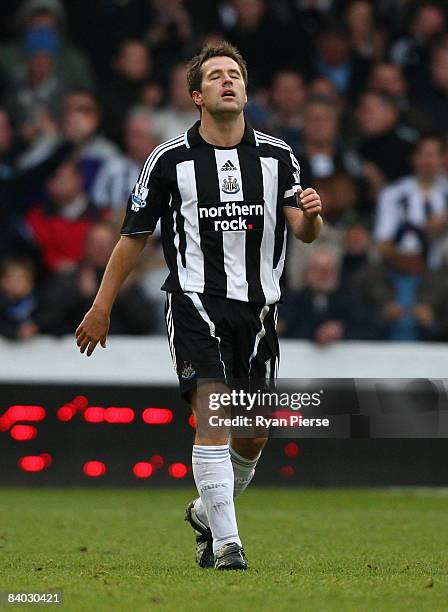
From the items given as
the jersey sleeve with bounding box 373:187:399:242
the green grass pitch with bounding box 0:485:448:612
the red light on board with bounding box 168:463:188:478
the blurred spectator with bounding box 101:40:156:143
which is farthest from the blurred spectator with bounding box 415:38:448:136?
the red light on board with bounding box 168:463:188:478

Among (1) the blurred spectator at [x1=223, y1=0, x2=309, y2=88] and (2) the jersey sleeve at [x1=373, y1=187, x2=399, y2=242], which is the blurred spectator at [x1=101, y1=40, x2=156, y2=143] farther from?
(2) the jersey sleeve at [x1=373, y1=187, x2=399, y2=242]

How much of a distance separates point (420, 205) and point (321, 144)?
1033 mm

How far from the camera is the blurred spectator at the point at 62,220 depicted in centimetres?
1141

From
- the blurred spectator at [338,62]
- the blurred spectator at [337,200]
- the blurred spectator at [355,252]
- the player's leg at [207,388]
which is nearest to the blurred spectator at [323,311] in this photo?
the blurred spectator at [355,252]

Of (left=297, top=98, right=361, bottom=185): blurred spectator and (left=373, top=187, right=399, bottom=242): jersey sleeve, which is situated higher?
(left=297, top=98, right=361, bottom=185): blurred spectator

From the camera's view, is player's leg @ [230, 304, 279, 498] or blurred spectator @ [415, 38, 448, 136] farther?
blurred spectator @ [415, 38, 448, 136]

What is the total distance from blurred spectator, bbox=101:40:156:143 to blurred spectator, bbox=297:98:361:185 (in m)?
1.59

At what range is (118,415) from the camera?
33.4 feet

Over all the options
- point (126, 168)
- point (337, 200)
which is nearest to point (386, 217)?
point (337, 200)

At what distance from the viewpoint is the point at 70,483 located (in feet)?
33.7

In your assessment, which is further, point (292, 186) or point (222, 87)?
point (292, 186)

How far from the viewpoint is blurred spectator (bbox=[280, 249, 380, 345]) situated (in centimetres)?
1078

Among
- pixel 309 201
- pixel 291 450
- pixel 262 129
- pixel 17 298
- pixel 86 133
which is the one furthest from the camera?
pixel 262 129

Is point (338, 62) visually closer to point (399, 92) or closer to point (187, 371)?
point (399, 92)
